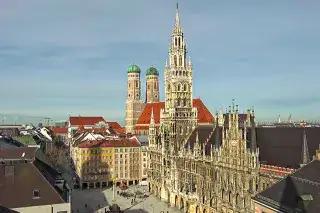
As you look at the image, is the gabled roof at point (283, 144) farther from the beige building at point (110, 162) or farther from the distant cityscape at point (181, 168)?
the beige building at point (110, 162)

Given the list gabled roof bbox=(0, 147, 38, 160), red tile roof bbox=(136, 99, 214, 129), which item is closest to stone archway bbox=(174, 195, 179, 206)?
gabled roof bbox=(0, 147, 38, 160)

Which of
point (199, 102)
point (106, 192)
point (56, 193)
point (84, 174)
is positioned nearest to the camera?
point (56, 193)

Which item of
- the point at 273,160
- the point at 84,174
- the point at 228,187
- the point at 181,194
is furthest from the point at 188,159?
the point at 84,174

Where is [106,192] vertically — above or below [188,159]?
below

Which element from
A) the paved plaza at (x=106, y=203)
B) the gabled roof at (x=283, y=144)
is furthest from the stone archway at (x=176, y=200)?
the gabled roof at (x=283, y=144)

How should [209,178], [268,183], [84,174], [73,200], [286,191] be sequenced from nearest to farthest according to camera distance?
1. [286,191]
2. [268,183]
3. [209,178]
4. [73,200]
5. [84,174]

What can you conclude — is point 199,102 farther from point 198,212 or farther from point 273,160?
point 273,160
